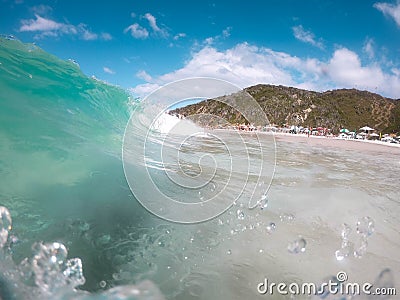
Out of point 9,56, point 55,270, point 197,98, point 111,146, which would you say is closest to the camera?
point 55,270

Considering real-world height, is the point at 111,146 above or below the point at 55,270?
above

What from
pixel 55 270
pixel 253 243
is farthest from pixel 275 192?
pixel 55 270

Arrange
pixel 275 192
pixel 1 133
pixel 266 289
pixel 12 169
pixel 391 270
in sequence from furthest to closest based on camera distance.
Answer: pixel 275 192
pixel 1 133
pixel 12 169
pixel 391 270
pixel 266 289

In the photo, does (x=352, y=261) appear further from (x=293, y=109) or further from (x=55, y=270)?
(x=293, y=109)

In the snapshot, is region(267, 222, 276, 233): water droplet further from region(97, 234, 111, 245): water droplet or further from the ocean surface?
region(97, 234, 111, 245): water droplet

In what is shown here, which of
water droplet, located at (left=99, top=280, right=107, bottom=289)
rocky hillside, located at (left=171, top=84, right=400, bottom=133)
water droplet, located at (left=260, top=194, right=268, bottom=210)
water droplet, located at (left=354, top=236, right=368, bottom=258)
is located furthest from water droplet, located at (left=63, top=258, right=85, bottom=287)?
rocky hillside, located at (left=171, top=84, right=400, bottom=133)
